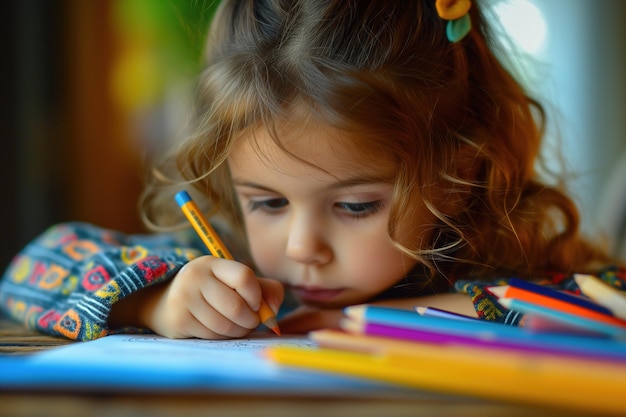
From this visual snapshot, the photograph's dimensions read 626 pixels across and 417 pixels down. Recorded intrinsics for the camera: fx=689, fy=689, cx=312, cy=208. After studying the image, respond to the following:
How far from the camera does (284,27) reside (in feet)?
2.39

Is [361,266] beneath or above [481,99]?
beneath

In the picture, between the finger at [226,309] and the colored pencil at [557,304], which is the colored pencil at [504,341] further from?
the finger at [226,309]

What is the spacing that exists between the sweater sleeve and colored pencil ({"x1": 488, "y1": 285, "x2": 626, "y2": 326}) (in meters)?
0.35

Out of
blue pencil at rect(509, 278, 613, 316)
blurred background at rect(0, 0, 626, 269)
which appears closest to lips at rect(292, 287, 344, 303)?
blue pencil at rect(509, 278, 613, 316)

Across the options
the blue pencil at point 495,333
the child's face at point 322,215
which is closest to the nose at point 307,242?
the child's face at point 322,215

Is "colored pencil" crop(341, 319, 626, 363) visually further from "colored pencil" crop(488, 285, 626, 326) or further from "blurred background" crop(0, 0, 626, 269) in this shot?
"blurred background" crop(0, 0, 626, 269)

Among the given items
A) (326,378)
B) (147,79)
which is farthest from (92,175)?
(326,378)

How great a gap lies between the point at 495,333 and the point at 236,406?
0.16m

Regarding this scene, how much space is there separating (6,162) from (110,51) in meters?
0.83

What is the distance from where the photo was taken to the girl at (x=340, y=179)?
66cm

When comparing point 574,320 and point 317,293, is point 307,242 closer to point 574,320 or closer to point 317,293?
point 317,293

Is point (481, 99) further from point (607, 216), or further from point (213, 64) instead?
point (607, 216)

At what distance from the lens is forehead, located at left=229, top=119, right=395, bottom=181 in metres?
0.67

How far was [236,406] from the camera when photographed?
14.1 inches
